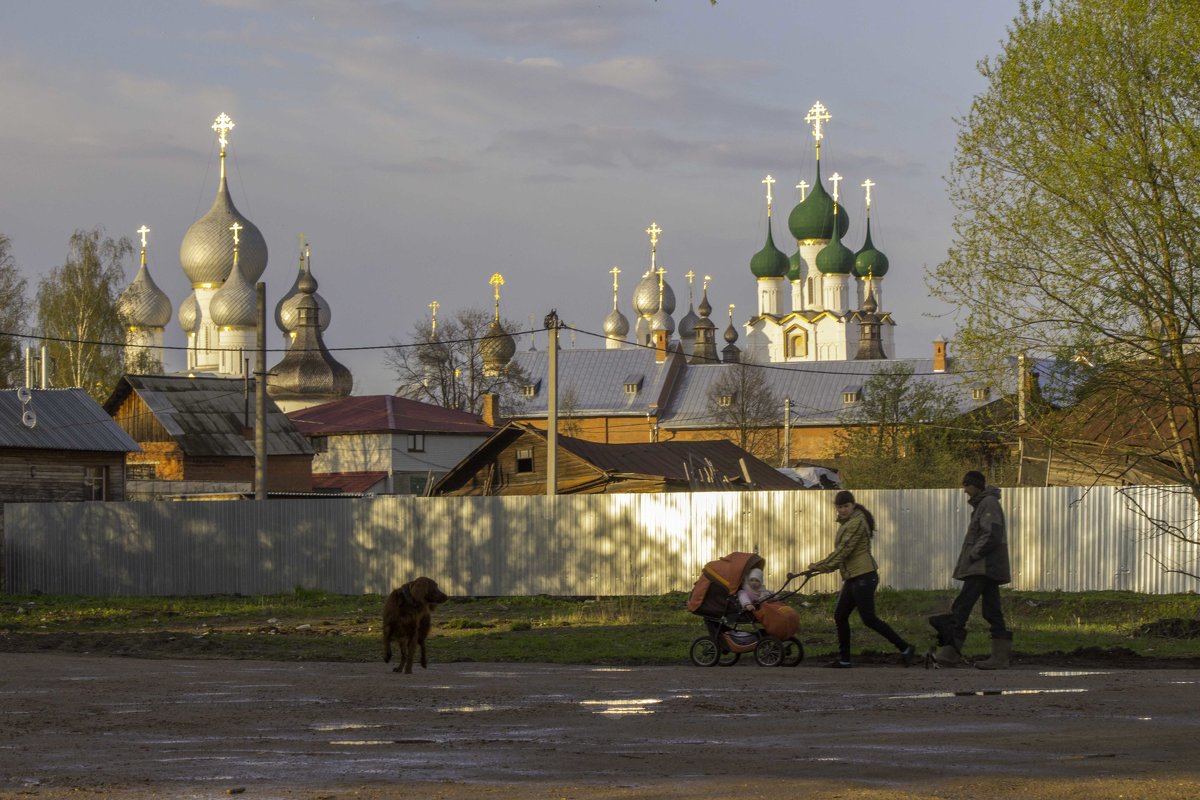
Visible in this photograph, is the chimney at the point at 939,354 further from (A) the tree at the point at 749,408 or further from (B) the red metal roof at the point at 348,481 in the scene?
(B) the red metal roof at the point at 348,481

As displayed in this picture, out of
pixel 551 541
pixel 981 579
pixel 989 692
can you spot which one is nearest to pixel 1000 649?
pixel 981 579

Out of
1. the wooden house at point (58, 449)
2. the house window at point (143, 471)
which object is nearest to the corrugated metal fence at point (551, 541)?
the wooden house at point (58, 449)

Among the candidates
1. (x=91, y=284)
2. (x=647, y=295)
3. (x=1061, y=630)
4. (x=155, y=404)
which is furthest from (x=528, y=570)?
(x=647, y=295)

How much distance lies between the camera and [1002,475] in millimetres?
46375

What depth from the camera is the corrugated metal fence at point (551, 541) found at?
2695 cm

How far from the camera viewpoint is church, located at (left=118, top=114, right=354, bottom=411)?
82688 mm

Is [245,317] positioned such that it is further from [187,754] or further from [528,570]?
[187,754]

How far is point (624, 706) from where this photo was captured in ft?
33.6

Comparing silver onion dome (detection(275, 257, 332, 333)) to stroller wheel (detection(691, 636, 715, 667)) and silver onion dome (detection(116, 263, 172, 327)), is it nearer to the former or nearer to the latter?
silver onion dome (detection(116, 263, 172, 327))

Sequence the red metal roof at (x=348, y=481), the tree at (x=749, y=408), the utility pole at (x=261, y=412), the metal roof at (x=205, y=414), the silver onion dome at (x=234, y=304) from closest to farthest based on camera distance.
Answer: the utility pole at (x=261, y=412) → the metal roof at (x=205, y=414) → the red metal roof at (x=348, y=481) → the tree at (x=749, y=408) → the silver onion dome at (x=234, y=304)

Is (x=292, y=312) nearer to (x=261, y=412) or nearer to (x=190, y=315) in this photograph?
(x=190, y=315)

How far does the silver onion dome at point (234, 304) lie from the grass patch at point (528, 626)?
61.4 m

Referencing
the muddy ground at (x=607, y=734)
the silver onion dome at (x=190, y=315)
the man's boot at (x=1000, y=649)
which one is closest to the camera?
the muddy ground at (x=607, y=734)

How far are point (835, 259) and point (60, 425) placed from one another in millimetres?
90418
